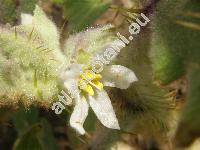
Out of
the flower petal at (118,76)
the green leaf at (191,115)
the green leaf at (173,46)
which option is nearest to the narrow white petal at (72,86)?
the flower petal at (118,76)

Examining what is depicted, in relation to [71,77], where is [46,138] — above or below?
below

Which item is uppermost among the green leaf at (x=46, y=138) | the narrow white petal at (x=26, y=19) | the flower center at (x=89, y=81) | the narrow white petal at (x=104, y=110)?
the narrow white petal at (x=26, y=19)

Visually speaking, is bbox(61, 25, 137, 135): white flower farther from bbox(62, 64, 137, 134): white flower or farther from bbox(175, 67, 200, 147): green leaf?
bbox(175, 67, 200, 147): green leaf

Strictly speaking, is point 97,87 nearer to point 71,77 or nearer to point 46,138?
point 71,77

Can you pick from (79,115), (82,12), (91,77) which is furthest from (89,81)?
(82,12)

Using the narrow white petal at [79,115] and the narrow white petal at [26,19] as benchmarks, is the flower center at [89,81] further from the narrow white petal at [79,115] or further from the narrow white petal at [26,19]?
the narrow white petal at [26,19]

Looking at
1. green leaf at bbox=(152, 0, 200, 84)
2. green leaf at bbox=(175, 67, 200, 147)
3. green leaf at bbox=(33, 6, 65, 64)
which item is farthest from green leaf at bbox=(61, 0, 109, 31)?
green leaf at bbox=(175, 67, 200, 147)

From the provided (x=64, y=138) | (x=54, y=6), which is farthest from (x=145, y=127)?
(x=54, y=6)
